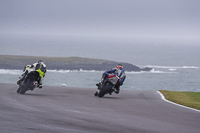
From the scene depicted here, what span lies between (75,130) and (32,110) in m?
3.38

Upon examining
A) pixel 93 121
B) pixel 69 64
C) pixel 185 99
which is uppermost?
pixel 69 64

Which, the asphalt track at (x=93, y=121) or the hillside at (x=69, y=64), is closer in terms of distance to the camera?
the asphalt track at (x=93, y=121)

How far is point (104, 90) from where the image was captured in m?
20.6

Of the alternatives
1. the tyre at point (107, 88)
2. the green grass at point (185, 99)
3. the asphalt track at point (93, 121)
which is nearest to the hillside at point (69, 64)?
the green grass at point (185, 99)

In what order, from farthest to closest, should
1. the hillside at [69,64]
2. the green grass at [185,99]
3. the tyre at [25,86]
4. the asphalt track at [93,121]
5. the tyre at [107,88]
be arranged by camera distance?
the hillside at [69,64] < the tyre at [107,88] < the tyre at [25,86] < the green grass at [185,99] < the asphalt track at [93,121]

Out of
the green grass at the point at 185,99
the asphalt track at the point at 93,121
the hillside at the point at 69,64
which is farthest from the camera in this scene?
the hillside at the point at 69,64

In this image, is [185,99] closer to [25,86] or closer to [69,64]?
[25,86]

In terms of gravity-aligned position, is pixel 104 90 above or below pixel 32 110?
above

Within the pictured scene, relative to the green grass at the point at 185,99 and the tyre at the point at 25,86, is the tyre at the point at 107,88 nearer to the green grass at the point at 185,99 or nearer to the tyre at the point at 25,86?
the green grass at the point at 185,99

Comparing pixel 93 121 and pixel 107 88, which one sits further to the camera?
pixel 107 88

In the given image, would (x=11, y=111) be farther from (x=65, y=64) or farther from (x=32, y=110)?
(x=65, y=64)

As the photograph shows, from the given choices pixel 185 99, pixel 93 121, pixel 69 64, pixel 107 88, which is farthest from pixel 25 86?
pixel 69 64

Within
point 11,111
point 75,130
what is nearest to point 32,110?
point 11,111

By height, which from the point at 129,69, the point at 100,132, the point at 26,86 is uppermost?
the point at 129,69
